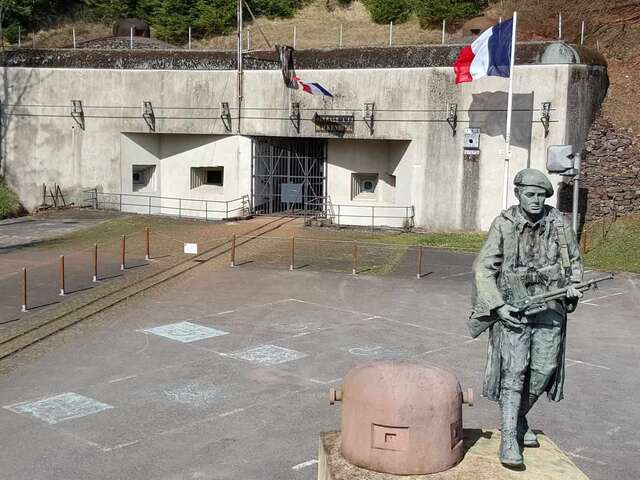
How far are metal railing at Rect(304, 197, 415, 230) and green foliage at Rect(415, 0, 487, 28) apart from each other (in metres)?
16.5

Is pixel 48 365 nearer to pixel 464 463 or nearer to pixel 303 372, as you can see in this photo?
pixel 303 372

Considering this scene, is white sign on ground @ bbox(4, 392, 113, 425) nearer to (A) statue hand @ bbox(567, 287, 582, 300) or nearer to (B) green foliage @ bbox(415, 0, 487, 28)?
(A) statue hand @ bbox(567, 287, 582, 300)

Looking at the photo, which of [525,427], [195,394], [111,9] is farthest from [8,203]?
[525,427]

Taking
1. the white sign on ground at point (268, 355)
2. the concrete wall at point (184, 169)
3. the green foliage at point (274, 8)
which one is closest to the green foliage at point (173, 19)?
the green foliage at point (274, 8)

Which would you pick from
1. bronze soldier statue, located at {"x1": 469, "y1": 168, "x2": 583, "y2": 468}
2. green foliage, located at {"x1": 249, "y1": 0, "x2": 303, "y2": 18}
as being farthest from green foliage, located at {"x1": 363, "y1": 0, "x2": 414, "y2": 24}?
bronze soldier statue, located at {"x1": 469, "y1": 168, "x2": 583, "y2": 468}

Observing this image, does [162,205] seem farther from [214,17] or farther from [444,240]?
[214,17]

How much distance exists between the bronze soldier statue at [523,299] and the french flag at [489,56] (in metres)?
16.9

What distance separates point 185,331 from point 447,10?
32469mm

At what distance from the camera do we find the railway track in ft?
42.7

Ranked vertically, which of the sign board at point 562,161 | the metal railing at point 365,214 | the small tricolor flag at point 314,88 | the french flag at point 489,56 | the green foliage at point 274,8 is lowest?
the metal railing at point 365,214

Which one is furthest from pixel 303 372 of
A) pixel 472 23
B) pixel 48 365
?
pixel 472 23

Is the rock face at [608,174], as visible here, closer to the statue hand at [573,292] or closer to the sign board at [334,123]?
the sign board at [334,123]

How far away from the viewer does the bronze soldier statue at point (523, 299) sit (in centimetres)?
658

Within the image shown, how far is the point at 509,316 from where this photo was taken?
6.52 m
